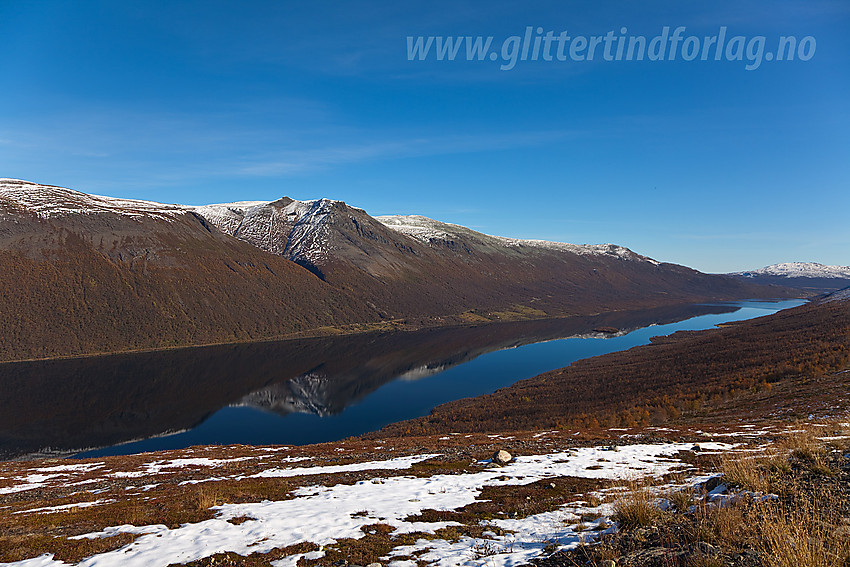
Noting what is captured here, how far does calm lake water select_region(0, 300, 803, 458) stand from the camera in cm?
7269

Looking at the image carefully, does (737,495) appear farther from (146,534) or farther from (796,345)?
(796,345)

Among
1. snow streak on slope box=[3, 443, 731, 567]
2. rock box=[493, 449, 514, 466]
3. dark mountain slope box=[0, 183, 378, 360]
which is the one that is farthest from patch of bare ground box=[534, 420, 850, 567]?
dark mountain slope box=[0, 183, 378, 360]

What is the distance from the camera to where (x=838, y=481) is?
886 centimetres

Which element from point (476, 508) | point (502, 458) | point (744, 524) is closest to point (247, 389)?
point (502, 458)

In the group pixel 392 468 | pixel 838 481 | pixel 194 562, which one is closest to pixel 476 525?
pixel 194 562

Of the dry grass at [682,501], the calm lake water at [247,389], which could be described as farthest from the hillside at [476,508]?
the calm lake water at [247,389]

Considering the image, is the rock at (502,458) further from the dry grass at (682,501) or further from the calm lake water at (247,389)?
the calm lake water at (247,389)

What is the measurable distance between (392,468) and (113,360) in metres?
154

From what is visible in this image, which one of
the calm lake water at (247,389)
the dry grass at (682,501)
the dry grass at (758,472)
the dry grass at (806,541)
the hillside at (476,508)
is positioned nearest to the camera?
the dry grass at (806,541)

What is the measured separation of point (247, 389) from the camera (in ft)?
339

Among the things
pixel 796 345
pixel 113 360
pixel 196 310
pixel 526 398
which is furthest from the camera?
pixel 196 310

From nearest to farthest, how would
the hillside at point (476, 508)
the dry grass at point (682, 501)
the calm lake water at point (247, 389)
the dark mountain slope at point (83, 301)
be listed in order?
the hillside at point (476, 508), the dry grass at point (682, 501), the calm lake water at point (247, 389), the dark mountain slope at point (83, 301)

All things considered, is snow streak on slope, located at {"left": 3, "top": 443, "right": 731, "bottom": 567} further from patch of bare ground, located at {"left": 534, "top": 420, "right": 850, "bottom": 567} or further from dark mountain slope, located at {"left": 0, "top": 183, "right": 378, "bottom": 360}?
dark mountain slope, located at {"left": 0, "top": 183, "right": 378, "bottom": 360}

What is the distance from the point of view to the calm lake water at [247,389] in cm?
7269
